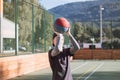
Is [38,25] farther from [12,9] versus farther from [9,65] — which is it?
[9,65]

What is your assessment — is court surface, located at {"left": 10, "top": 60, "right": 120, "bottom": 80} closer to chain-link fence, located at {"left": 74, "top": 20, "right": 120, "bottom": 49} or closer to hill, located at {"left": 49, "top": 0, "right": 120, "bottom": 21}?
chain-link fence, located at {"left": 74, "top": 20, "right": 120, "bottom": 49}

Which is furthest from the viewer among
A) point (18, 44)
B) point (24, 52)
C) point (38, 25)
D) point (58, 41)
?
point (38, 25)

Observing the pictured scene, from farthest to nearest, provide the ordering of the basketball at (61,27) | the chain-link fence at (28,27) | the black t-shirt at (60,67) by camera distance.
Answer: the chain-link fence at (28,27) < the black t-shirt at (60,67) < the basketball at (61,27)

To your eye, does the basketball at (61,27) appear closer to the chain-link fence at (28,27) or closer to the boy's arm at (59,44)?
the boy's arm at (59,44)

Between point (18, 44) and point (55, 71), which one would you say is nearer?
point (55, 71)

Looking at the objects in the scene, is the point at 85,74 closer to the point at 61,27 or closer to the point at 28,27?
the point at 28,27

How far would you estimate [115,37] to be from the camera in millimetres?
52594

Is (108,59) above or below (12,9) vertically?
below

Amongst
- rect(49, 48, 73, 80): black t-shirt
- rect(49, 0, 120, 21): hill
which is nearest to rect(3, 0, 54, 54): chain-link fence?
rect(49, 48, 73, 80): black t-shirt

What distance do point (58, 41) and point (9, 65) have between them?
14452 millimetres

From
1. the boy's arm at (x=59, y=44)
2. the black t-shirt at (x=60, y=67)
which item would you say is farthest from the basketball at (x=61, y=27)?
the black t-shirt at (x=60, y=67)

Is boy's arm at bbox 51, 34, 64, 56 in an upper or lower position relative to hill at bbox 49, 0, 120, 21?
lower

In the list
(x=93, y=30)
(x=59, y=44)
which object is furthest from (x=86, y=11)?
(x=59, y=44)

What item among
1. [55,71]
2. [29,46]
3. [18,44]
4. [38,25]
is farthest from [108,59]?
[55,71]
